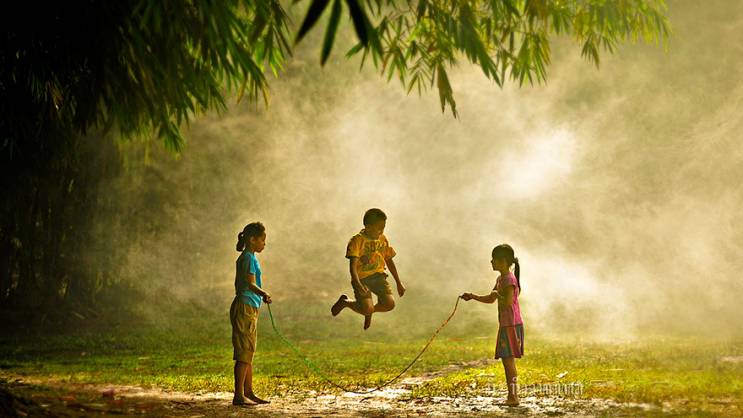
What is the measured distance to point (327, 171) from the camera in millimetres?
25125

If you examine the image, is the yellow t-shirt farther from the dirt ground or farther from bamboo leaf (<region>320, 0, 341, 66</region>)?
bamboo leaf (<region>320, 0, 341, 66</region>)

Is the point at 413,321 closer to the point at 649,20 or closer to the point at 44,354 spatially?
the point at 44,354

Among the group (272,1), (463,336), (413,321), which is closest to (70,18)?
(272,1)

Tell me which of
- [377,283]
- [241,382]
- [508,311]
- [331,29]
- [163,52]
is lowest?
[241,382]

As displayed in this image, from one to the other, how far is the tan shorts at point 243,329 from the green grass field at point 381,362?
4.29 feet

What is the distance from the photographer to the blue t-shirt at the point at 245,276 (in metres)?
6.27

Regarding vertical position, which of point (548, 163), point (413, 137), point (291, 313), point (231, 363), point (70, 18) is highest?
point (413, 137)

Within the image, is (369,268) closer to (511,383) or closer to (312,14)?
(511,383)

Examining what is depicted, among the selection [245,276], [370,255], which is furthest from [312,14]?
[245,276]

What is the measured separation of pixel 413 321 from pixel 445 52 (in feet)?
39.9

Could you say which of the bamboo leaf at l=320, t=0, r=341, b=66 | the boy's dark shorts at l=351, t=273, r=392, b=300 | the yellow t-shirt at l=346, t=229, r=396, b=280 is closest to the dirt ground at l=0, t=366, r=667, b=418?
the boy's dark shorts at l=351, t=273, r=392, b=300

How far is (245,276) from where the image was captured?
6.27m

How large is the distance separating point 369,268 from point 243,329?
1179 mm

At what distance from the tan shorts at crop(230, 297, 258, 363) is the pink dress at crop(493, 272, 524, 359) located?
205 cm
